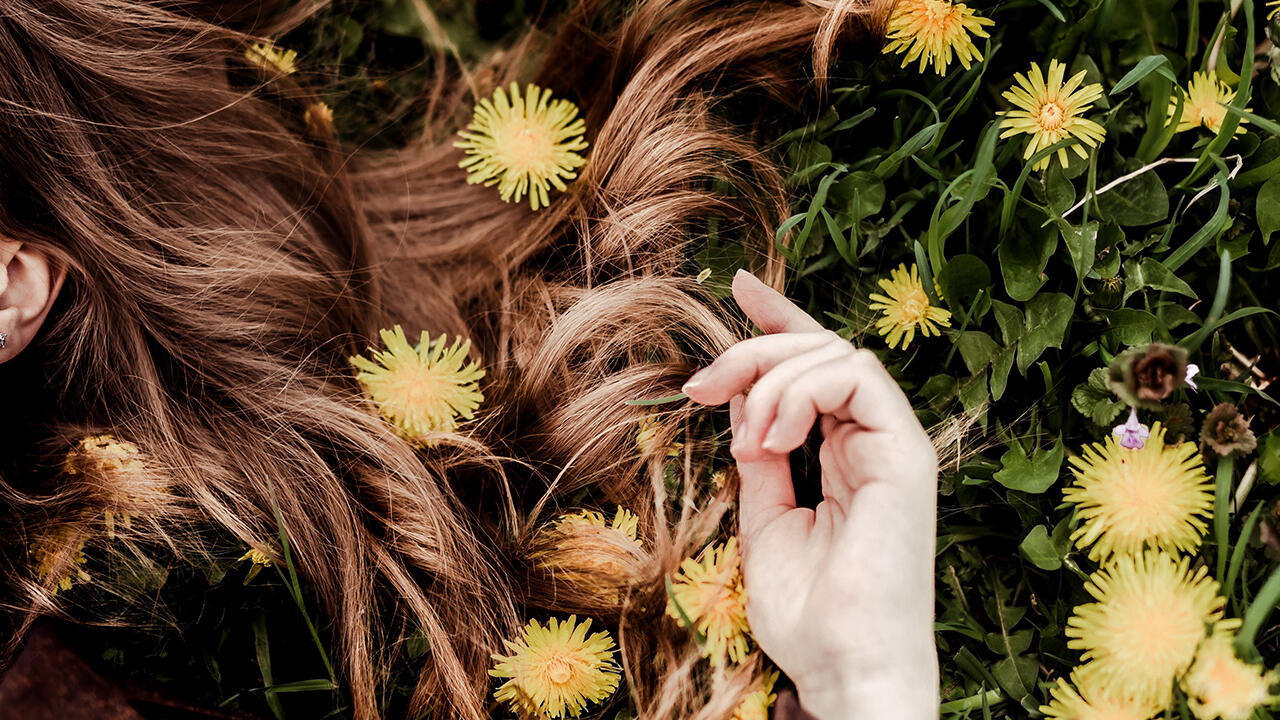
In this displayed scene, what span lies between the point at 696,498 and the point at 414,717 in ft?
1.72

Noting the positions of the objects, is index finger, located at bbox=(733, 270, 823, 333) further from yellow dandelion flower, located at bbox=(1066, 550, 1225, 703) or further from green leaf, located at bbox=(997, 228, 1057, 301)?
yellow dandelion flower, located at bbox=(1066, 550, 1225, 703)

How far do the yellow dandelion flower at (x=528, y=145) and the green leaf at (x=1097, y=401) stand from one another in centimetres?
79

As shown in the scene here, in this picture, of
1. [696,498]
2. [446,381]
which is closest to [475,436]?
[446,381]

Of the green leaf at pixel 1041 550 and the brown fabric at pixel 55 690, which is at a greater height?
the green leaf at pixel 1041 550

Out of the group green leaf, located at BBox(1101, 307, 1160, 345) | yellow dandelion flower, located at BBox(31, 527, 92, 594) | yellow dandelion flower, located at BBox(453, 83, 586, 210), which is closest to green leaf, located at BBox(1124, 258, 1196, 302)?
green leaf, located at BBox(1101, 307, 1160, 345)

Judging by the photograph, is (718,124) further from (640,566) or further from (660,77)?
(640,566)

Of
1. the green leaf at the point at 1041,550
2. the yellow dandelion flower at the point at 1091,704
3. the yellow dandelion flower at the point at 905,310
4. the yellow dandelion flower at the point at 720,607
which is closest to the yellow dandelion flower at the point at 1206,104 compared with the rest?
the yellow dandelion flower at the point at 905,310

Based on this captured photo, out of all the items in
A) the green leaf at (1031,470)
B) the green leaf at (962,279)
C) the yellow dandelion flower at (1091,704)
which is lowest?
the yellow dandelion flower at (1091,704)

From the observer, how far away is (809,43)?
1255 millimetres

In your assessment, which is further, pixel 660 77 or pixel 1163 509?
pixel 660 77

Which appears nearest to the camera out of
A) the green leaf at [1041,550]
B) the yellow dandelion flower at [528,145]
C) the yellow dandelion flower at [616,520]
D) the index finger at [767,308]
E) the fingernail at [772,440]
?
the fingernail at [772,440]

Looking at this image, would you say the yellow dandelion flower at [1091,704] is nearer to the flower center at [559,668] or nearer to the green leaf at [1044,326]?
the green leaf at [1044,326]

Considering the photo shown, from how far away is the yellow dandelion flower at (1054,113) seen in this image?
110cm

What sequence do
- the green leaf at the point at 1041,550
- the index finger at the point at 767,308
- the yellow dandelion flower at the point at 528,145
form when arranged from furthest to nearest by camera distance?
the yellow dandelion flower at the point at 528,145, the green leaf at the point at 1041,550, the index finger at the point at 767,308
